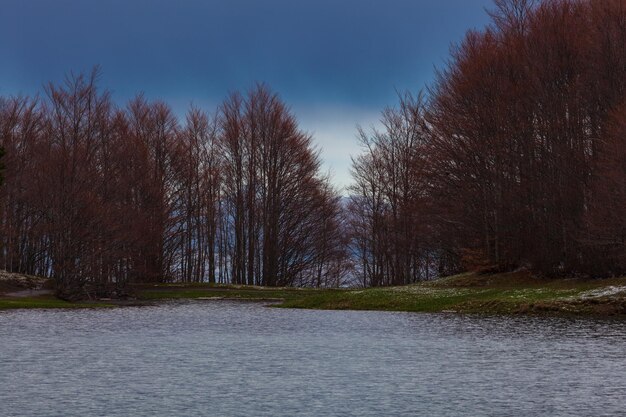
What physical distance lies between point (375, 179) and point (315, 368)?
195 ft

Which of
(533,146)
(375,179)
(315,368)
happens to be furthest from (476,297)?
(375,179)

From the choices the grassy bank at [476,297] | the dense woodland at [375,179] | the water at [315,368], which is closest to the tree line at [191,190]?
the dense woodland at [375,179]

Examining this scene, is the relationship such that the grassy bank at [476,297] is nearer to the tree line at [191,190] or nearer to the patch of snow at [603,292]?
the patch of snow at [603,292]

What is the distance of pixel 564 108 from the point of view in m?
47.6

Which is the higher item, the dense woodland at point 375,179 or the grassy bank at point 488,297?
the dense woodland at point 375,179

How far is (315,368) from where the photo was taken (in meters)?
15.8

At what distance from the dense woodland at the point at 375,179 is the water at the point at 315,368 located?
20748 mm

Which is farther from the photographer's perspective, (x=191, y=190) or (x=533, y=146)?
(x=191, y=190)

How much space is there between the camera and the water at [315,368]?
11.5m

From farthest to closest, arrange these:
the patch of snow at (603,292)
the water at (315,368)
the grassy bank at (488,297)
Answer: the patch of snow at (603,292), the grassy bank at (488,297), the water at (315,368)

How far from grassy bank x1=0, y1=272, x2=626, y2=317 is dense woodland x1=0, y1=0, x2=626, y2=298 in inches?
114

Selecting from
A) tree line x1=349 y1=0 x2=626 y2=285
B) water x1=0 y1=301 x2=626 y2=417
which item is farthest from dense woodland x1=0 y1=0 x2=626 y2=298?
water x1=0 y1=301 x2=626 y2=417

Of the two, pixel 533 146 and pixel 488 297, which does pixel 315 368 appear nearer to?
pixel 488 297

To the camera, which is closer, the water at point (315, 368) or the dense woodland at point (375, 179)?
the water at point (315, 368)
